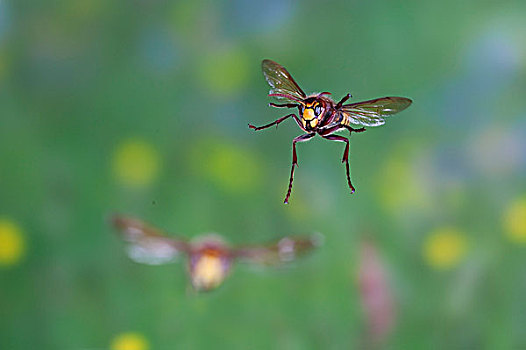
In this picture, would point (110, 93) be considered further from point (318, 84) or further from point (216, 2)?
point (318, 84)

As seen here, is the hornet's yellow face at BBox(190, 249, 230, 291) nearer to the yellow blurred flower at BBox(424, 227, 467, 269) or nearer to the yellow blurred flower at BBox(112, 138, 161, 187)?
the yellow blurred flower at BBox(112, 138, 161, 187)

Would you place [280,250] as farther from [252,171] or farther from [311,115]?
[311,115]

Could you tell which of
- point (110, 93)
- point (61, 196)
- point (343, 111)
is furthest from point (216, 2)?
point (343, 111)

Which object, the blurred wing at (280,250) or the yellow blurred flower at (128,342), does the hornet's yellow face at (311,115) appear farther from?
the yellow blurred flower at (128,342)

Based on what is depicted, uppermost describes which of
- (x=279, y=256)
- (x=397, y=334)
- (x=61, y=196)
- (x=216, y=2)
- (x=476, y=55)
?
(x=216, y=2)

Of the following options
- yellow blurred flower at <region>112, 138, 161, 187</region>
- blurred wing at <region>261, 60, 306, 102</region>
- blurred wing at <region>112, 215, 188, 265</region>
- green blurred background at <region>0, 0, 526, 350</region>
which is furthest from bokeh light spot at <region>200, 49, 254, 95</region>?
blurred wing at <region>261, 60, 306, 102</region>

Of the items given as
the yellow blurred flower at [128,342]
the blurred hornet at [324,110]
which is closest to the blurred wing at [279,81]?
the blurred hornet at [324,110]
